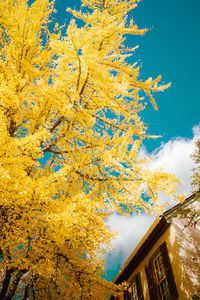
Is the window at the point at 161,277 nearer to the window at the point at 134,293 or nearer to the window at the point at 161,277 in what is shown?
the window at the point at 161,277

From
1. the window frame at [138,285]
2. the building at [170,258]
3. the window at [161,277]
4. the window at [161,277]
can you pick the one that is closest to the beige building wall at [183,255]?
the building at [170,258]

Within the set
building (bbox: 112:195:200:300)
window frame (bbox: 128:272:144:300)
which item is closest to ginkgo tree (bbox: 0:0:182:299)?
building (bbox: 112:195:200:300)

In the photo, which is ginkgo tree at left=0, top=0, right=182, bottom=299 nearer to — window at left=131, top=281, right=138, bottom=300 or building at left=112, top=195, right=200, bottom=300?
building at left=112, top=195, right=200, bottom=300

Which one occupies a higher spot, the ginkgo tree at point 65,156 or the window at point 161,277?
the ginkgo tree at point 65,156

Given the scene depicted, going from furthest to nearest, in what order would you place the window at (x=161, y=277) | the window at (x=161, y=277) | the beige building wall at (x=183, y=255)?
the window at (x=161, y=277), the window at (x=161, y=277), the beige building wall at (x=183, y=255)

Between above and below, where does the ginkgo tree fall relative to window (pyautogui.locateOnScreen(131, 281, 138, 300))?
above

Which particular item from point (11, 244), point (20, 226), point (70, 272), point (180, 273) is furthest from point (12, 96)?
point (180, 273)

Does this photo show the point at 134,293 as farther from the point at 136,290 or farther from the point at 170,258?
the point at 170,258

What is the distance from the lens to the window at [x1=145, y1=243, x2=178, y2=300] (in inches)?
257

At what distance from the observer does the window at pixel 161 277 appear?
6532 mm

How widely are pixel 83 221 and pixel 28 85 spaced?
3873 millimetres

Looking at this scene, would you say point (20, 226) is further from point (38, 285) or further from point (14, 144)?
point (38, 285)

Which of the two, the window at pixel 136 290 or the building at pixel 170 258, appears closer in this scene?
the building at pixel 170 258

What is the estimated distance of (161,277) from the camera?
7414 mm
